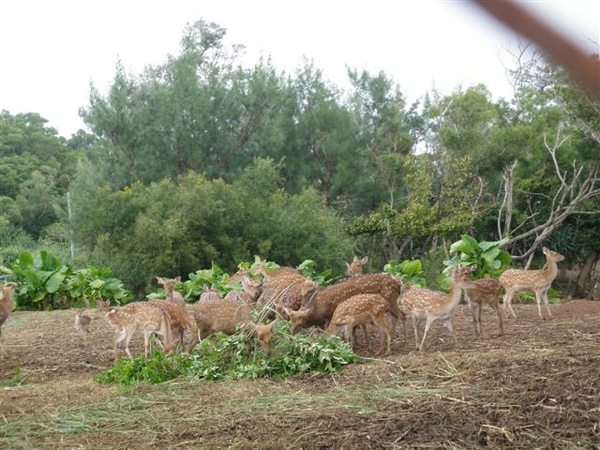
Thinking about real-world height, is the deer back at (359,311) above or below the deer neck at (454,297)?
below

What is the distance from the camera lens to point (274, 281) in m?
10.8

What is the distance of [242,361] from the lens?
778 cm

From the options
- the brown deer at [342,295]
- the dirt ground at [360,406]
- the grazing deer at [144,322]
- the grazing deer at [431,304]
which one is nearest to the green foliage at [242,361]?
the dirt ground at [360,406]

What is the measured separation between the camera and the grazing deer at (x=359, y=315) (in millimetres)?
8086

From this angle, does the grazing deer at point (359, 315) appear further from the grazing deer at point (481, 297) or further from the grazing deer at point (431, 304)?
the grazing deer at point (481, 297)

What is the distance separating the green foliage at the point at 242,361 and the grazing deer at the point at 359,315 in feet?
1.06

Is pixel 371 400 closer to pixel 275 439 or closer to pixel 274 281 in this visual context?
pixel 275 439

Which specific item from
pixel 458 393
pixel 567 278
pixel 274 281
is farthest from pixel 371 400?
pixel 567 278

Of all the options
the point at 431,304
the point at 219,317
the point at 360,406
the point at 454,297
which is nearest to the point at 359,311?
the point at 431,304

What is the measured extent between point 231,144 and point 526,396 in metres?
30.2

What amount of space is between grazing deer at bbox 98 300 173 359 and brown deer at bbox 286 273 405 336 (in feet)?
4.66

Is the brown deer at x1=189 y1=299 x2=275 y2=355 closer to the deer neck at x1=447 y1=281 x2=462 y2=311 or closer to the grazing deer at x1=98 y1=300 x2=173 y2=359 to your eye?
the grazing deer at x1=98 y1=300 x2=173 y2=359

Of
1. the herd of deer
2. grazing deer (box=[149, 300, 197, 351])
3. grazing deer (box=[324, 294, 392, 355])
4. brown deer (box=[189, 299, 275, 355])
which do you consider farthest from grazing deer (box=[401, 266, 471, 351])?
grazing deer (box=[149, 300, 197, 351])

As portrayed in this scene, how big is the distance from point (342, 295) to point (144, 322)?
2.15 meters
